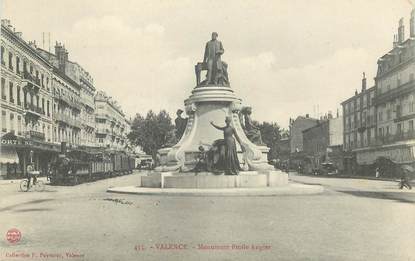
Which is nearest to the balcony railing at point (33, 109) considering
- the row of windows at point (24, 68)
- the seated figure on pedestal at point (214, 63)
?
the row of windows at point (24, 68)

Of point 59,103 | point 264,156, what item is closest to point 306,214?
point 264,156

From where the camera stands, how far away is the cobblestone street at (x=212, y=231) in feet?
26.0

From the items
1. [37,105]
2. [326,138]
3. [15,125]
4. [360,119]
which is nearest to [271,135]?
[326,138]

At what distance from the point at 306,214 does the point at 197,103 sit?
1344 centimetres

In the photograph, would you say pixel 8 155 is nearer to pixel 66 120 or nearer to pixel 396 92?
pixel 66 120

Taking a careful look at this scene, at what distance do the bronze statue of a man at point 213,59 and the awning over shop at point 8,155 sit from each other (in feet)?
67.2

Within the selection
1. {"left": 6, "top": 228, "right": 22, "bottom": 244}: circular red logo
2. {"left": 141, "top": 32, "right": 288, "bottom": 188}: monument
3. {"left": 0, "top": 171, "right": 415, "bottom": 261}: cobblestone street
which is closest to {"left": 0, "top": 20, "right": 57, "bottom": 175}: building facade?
{"left": 141, "top": 32, "right": 288, "bottom": 188}: monument

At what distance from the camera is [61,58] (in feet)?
230

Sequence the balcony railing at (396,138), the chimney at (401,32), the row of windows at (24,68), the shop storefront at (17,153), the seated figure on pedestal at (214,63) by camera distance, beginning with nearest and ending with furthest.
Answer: the seated figure on pedestal at (214,63) < the shop storefront at (17,153) < the row of windows at (24,68) < the balcony railing at (396,138) < the chimney at (401,32)

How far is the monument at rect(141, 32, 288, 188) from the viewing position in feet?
68.6

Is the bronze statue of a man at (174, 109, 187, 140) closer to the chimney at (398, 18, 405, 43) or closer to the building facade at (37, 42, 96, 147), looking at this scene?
the chimney at (398, 18, 405, 43)

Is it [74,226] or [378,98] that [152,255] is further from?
[378,98]

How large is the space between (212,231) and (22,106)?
42.5 m

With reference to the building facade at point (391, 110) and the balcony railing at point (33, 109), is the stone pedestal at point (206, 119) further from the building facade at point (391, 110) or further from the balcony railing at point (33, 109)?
the balcony railing at point (33, 109)
